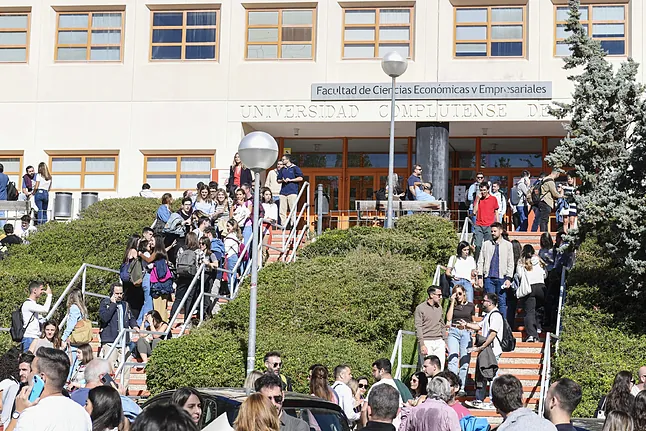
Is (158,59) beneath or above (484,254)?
above

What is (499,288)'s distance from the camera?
17922mm

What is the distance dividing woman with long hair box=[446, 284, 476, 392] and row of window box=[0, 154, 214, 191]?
1471 centimetres

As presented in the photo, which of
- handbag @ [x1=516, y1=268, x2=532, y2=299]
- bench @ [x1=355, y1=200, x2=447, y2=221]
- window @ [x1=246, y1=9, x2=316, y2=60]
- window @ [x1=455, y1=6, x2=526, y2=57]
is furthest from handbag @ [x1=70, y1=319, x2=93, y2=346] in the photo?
window @ [x1=455, y1=6, x2=526, y2=57]

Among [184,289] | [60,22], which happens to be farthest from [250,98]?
[184,289]

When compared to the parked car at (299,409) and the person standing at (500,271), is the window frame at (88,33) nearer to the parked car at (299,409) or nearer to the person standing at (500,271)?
the person standing at (500,271)

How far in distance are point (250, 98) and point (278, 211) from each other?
260 inches

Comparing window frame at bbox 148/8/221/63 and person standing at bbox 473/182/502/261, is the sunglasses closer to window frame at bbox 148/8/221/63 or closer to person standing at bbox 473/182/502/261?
person standing at bbox 473/182/502/261

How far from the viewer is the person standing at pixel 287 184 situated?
23.7 m

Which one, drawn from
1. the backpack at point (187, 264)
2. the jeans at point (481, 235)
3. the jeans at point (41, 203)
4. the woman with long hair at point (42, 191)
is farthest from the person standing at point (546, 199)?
the jeans at point (41, 203)

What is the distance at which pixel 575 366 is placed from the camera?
15.8 metres

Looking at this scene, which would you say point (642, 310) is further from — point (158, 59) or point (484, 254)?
point (158, 59)

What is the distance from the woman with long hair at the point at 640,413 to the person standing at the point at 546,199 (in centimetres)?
1554

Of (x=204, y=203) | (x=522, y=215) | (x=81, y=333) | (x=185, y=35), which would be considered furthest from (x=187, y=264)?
(x=185, y=35)

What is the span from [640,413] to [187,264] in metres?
10.9
